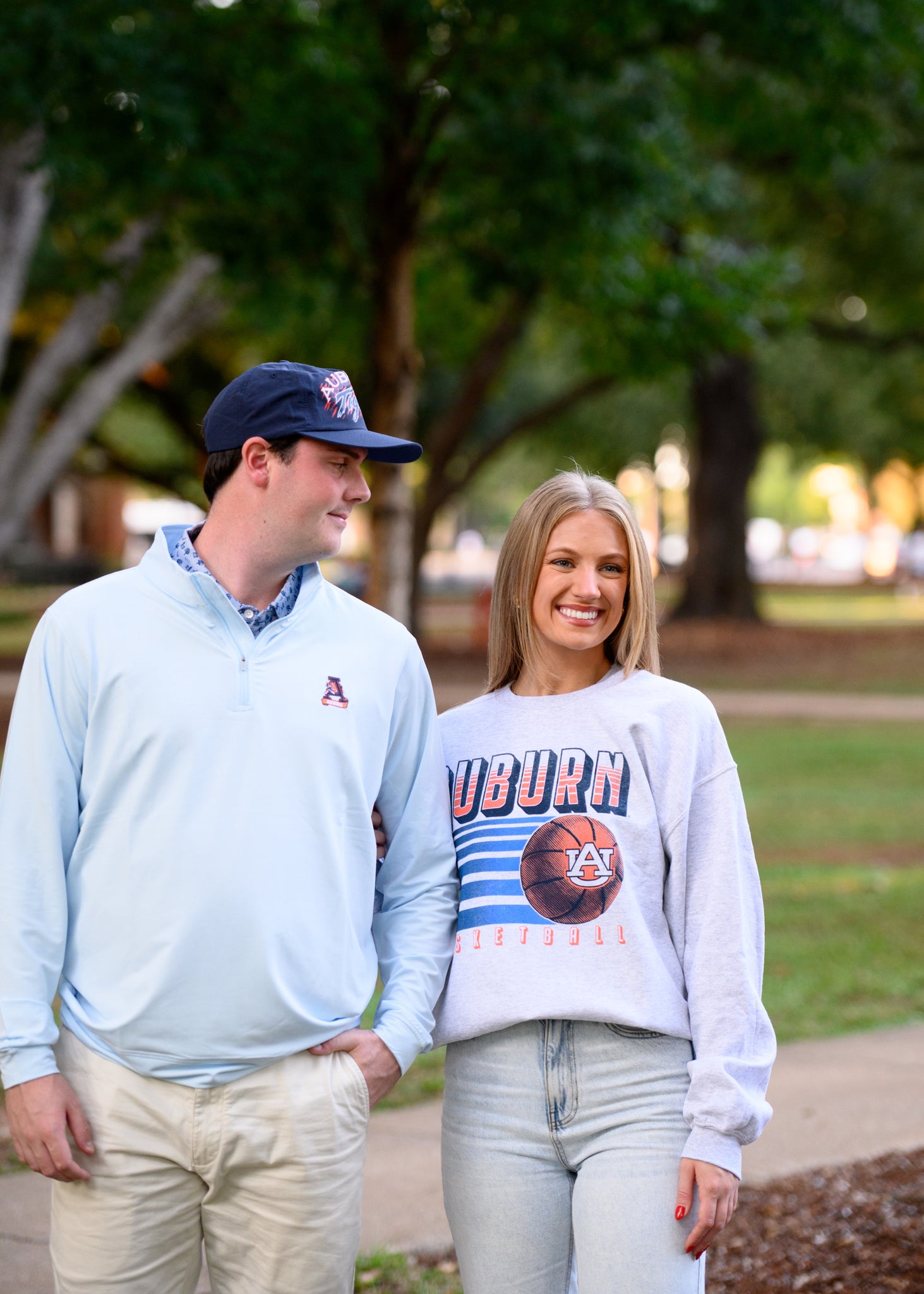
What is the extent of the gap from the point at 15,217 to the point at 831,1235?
33.0ft

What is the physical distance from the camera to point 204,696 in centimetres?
222

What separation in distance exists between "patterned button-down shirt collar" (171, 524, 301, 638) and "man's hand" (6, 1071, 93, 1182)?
788 millimetres

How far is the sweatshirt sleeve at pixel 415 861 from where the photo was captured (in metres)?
2.39

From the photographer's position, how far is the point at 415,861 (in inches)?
96.8

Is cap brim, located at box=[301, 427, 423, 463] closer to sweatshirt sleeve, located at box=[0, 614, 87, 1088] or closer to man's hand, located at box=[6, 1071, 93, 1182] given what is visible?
sweatshirt sleeve, located at box=[0, 614, 87, 1088]

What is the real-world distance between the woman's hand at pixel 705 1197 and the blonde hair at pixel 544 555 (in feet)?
2.72

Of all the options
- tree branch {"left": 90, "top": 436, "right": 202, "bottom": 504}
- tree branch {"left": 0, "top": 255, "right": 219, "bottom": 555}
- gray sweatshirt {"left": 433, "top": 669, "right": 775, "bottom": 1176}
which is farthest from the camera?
tree branch {"left": 90, "top": 436, "right": 202, "bottom": 504}

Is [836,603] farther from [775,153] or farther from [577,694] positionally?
[577,694]

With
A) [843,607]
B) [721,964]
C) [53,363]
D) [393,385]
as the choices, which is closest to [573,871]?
[721,964]

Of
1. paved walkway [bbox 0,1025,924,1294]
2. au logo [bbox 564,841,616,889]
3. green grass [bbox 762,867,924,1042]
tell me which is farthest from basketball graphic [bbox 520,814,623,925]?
green grass [bbox 762,867,924,1042]

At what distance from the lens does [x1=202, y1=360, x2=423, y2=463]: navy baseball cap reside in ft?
7.61

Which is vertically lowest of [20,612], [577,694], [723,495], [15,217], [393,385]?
[20,612]

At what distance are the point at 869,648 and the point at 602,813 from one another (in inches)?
869

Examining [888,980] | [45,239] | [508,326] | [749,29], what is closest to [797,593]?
[508,326]
